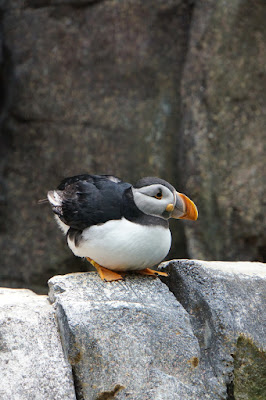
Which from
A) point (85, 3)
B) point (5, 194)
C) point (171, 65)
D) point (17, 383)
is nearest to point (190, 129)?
point (171, 65)

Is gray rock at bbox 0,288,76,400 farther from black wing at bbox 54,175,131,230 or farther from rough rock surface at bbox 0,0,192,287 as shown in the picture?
rough rock surface at bbox 0,0,192,287

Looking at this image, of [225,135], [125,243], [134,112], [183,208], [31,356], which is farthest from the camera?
[134,112]

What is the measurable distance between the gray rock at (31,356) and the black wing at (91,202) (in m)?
0.37

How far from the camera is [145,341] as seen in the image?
215 centimetres

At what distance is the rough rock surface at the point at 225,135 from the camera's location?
13.5 ft

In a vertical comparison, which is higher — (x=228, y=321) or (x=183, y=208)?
(x=183, y=208)

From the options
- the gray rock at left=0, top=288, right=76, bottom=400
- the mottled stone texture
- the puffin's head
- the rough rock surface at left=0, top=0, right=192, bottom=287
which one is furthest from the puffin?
A: the rough rock surface at left=0, top=0, right=192, bottom=287

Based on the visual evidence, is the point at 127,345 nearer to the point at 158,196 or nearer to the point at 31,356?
the point at 31,356

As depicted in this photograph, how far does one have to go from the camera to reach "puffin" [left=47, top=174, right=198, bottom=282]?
2.33 meters

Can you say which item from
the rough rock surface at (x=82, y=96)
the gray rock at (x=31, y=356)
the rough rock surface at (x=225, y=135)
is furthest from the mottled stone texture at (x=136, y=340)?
the rough rock surface at (x=82, y=96)

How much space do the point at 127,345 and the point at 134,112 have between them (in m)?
2.43

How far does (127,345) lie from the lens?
2129mm

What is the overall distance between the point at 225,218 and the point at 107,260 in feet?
6.49

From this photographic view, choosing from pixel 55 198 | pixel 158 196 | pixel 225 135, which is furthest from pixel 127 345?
pixel 225 135
